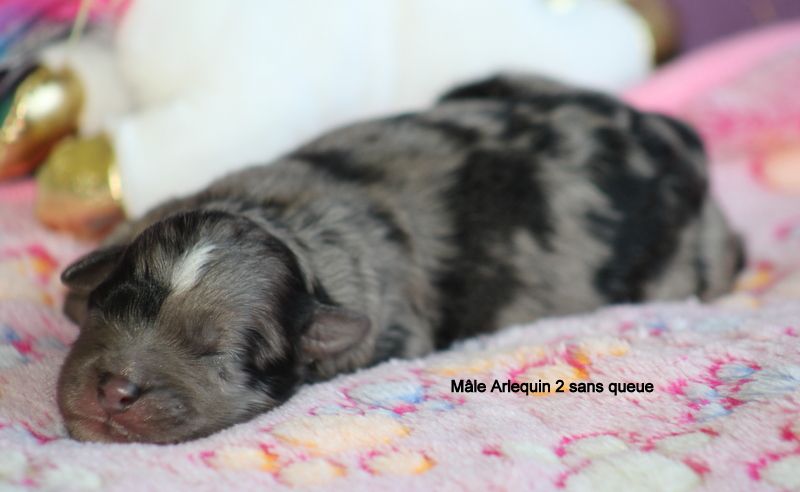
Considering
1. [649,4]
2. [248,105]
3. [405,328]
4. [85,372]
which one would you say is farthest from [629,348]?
[649,4]

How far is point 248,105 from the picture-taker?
234cm

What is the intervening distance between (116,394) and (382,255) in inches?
26.7

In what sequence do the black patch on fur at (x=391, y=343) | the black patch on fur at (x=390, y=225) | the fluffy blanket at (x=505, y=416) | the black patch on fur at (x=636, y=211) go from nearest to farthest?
the fluffy blanket at (x=505, y=416) < the black patch on fur at (x=391, y=343) < the black patch on fur at (x=390, y=225) < the black patch on fur at (x=636, y=211)

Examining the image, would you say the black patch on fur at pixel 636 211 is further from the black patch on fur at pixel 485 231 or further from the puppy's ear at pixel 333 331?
the puppy's ear at pixel 333 331

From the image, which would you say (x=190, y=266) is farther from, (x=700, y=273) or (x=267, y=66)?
(x=700, y=273)

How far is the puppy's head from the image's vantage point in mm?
1469

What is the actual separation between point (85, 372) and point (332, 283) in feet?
1.70

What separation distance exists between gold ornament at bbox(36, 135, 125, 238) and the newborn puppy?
277mm

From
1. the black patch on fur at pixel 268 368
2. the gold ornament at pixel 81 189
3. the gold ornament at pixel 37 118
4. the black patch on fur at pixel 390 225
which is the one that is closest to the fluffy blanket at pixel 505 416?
the black patch on fur at pixel 268 368

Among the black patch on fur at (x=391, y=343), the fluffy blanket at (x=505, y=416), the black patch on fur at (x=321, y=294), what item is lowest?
the black patch on fur at (x=391, y=343)

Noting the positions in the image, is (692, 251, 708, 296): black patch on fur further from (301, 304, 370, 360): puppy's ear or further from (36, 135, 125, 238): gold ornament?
(36, 135, 125, 238): gold ornament

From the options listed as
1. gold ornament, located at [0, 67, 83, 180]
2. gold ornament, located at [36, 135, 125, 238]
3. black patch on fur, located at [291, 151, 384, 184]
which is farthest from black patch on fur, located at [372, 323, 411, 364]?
gold ornament, located at [0, 67, 83, 180]

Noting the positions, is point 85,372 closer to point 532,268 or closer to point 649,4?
point 532,268

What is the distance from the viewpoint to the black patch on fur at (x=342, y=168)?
209 centimetres
